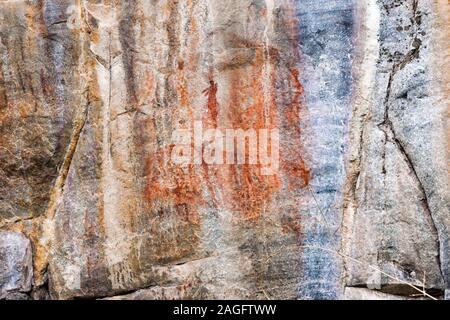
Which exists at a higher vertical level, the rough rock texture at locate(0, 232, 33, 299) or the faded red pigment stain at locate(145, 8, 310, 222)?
the faded red pigment stain at locate(145, 8, 310, 222)

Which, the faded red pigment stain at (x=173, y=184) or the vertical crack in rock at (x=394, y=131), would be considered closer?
the vertical crack in rock at (x=394, y=131)

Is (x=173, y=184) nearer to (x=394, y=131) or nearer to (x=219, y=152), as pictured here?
(x=219, y=152)

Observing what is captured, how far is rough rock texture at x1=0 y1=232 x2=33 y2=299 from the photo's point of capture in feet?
12.9

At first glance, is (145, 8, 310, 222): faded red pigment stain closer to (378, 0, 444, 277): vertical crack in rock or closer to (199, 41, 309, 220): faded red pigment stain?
(199, 41, 309, 220): faded red pigment stain

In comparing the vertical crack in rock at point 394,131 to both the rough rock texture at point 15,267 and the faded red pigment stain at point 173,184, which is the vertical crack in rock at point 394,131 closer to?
the faded red pigment stain at point 173,184

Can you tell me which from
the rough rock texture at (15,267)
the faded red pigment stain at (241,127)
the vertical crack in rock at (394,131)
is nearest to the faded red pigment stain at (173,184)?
the faded red pigment stain at (241,127)

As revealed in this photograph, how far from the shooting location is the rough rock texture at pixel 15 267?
3.93 metres

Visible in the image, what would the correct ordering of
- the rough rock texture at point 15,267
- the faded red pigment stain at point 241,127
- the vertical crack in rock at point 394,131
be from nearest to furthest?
the vertical crack in rock at point 394,131 → the faded red pigment stain at point 241,127 → the rough rock texture at point 15,267

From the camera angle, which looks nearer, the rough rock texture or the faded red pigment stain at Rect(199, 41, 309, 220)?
the faded red pigment stain at Rect(199, 41, 309, 220)

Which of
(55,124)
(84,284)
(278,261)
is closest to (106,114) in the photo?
(55,124)

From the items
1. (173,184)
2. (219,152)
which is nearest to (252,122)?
(219,152)

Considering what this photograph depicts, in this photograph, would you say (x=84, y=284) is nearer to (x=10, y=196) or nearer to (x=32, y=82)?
(x=10, y=196)

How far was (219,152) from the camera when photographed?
150 inches

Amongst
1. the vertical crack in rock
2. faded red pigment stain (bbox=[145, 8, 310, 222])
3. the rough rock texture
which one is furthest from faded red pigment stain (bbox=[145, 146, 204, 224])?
the vertical crack in rock
